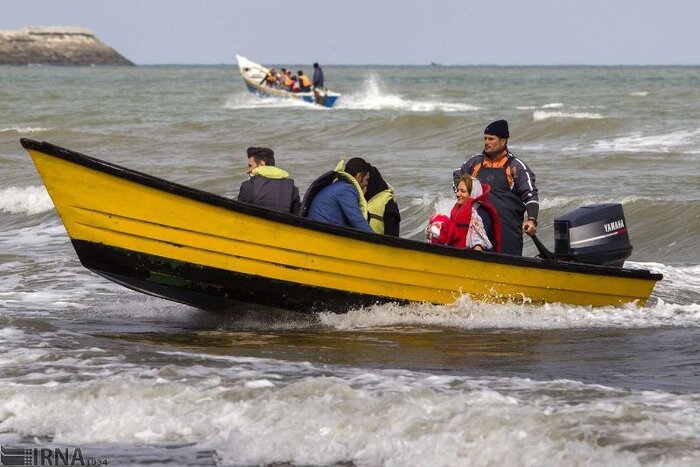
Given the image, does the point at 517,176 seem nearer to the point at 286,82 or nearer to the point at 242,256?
the point at 242,256

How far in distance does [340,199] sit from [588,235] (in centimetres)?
208

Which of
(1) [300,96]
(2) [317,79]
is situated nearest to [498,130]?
(2) [317,79]


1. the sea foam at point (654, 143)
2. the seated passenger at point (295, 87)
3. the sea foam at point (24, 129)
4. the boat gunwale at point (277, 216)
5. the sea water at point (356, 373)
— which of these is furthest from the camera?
the seated passenger at point (295, 87)

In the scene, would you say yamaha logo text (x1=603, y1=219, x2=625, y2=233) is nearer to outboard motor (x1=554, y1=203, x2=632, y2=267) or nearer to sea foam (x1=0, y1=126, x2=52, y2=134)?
outboard motor (x1=554, y1=203, x2=632, y2=267)

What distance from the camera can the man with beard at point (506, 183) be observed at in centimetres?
975

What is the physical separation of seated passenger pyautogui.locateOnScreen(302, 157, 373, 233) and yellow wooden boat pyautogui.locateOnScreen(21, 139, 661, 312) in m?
0.23

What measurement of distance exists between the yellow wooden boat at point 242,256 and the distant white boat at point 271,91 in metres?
35.7

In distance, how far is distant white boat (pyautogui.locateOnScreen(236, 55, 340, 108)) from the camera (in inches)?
1775

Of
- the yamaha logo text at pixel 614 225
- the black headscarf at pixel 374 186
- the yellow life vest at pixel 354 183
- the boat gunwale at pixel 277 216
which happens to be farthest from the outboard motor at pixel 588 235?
the yellow life vest at pixel 354 183

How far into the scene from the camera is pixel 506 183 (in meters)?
9.82

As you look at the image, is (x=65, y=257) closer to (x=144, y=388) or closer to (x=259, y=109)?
(x=144, y=388)

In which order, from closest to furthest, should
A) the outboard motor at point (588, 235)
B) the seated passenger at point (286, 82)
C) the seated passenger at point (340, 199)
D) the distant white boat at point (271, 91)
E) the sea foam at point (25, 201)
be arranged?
the seated passenger at point (340, 199)
the outboard motor at point (588, 235)
the sea foam at point (25, 201)
the distant white boat at point (271, 91)
the seated passenger at point (286, 82)

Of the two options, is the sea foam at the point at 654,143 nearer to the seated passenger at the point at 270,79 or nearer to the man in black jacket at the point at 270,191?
the man in black jacket at the point at 270,191

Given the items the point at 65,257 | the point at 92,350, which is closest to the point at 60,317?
the point at 92,350
